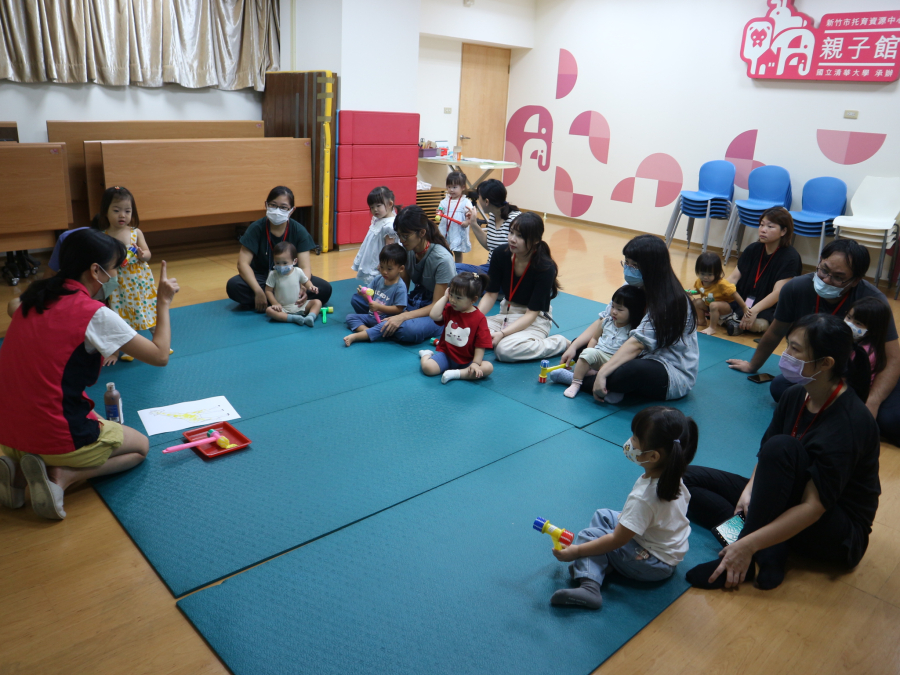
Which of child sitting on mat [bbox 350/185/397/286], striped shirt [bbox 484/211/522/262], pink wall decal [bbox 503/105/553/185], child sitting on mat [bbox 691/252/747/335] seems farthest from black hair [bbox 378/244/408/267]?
pink wall decal [bbox 503/105/553/185]

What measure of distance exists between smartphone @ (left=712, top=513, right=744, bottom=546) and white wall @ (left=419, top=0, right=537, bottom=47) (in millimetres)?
7250

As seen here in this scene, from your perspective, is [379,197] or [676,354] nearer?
[676,354]

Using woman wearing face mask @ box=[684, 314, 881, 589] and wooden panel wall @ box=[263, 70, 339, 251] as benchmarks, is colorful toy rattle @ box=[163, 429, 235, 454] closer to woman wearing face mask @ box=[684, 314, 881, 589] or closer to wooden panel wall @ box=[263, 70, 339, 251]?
woman wearing face mask @ box=[684, 314, 881, 589]

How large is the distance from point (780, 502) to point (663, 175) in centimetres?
675

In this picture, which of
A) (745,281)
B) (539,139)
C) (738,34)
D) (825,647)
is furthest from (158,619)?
(539,139)

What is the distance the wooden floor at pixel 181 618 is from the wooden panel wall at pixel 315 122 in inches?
181

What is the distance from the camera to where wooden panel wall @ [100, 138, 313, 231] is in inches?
219

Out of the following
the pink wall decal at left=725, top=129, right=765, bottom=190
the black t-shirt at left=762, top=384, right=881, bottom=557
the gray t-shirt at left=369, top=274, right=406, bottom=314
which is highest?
the pink wall decal at left=725, top=129, right=765, bottom=190

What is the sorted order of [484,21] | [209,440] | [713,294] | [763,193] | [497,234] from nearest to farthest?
[209,440], [713,294], [497,234], [763,193], [484,21]

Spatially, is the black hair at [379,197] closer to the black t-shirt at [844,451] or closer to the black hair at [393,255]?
the black hair at [393,255]

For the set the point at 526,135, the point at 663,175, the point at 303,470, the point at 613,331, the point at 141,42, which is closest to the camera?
the point at 303,470

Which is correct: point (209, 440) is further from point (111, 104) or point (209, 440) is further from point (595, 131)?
point (595, 131)

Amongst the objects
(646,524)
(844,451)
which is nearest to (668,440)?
(646,524)

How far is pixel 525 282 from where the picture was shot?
13.6ft
